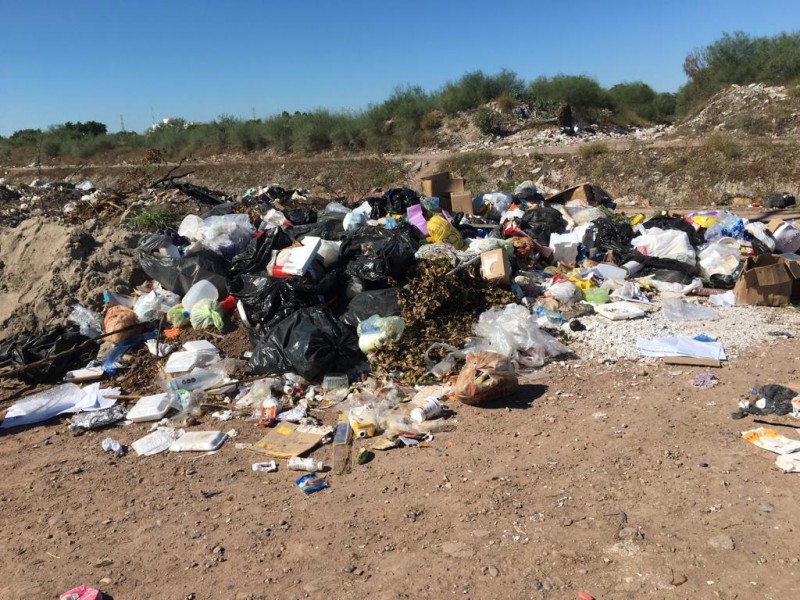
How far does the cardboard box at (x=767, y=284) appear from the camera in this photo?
518 centimetres

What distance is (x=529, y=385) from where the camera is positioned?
410cm

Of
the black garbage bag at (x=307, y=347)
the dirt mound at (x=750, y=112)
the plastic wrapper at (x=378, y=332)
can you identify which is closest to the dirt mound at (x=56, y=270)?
the black garbage bag at (x=307, y=347)

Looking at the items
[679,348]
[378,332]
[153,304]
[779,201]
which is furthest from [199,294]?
[779,201]

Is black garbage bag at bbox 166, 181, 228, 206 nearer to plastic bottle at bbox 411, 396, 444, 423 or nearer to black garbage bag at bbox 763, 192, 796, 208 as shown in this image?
plastic bottle at bbox 411, 396, 444, 423

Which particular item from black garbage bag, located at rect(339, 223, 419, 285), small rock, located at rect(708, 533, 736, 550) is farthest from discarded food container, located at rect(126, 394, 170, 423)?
small rock, located at rect(708, 533, 736, 550)

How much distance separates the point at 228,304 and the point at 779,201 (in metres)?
9.26

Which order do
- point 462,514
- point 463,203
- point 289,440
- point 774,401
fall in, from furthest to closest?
point 463,203, point 289,440, point 774,401, point 462,514

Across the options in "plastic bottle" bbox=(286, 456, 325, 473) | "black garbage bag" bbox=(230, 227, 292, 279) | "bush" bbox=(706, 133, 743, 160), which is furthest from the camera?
"bush" bbox=(706, 133, 743, 160)

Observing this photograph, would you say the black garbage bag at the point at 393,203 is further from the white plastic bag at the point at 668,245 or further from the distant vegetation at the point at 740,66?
the distant vegetation at the point at 740,66

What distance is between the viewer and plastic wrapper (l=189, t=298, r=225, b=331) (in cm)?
494

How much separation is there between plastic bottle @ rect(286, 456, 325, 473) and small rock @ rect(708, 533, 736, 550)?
6.35ft

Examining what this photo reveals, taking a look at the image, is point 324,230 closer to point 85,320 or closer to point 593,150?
point 85,320

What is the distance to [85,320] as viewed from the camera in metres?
5.19

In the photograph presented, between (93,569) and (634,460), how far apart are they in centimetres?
264
